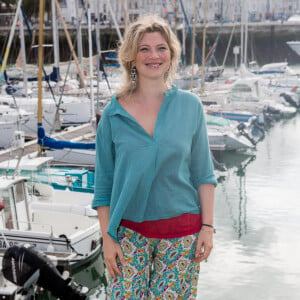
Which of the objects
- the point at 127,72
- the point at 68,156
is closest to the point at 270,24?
the point at 68,156

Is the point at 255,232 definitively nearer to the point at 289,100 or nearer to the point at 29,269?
the point at 29,269

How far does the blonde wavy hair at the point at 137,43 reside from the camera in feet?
7.22

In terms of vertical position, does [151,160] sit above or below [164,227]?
above

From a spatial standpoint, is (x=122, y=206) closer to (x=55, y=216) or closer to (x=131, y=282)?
(x=131, y=282)

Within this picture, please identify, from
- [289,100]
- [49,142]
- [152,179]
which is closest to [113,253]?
[152,179]

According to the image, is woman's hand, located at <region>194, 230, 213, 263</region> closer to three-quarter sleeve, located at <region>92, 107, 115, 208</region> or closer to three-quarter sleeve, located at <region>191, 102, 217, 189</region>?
three-quarter sleeve, located at <region>191, 102, 217, 189</region>

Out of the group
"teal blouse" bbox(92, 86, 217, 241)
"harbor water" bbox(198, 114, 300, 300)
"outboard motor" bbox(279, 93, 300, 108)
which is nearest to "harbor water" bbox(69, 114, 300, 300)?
"harbor water" bbox(198, 114, 300, 300)

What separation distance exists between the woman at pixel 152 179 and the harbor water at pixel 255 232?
15.8 ft

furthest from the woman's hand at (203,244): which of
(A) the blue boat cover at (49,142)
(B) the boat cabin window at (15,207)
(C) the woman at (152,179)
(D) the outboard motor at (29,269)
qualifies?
(A) the blue boat cover at (49,142)

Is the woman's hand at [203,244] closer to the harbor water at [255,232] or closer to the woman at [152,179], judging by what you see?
the woman at [152,179]

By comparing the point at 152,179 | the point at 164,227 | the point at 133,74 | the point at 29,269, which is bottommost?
the point at 29,269

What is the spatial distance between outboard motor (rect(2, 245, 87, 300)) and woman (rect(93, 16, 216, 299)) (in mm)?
1162

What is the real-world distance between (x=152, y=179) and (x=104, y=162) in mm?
214

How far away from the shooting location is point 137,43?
2213mm
